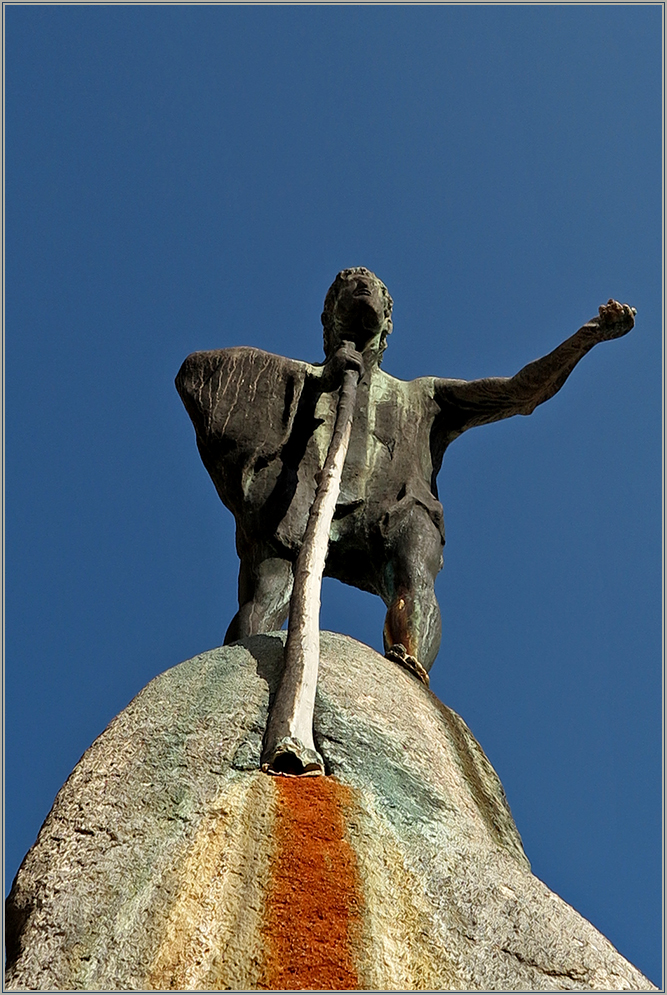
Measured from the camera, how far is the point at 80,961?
285 centimetres

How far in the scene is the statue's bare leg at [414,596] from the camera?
490 centimetres

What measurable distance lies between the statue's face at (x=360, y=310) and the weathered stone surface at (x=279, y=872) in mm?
2697

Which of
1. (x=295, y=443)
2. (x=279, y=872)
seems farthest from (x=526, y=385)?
(x=279, y=872)

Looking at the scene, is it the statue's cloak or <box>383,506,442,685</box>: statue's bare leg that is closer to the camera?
<box>383,506,442,685</box>: statue's bare leg

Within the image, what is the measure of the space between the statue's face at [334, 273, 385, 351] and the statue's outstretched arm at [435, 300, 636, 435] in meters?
0.47

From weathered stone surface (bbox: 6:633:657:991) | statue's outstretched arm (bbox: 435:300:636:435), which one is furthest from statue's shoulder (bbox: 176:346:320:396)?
weathered stone surface (bbox: 6:633:657:991)

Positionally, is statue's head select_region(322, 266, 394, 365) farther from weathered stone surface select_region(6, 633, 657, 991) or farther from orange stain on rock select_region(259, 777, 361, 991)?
orange stain on rock select_region(259, 777, 361, 991)

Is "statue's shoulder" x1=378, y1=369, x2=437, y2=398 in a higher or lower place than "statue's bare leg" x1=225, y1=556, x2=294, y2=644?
higher

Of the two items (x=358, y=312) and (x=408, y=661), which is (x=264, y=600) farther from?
(x=358, y=312)

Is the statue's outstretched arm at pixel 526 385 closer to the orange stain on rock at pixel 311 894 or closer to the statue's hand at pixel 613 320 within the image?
the statue's hand at pixel 613 320

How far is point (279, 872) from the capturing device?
10.0 feet

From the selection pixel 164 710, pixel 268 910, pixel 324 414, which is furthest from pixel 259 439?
pixel 268 910

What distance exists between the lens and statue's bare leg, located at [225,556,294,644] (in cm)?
→ 517

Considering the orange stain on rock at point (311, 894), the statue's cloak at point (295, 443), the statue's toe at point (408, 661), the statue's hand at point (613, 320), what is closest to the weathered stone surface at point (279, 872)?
the orange stain on rock at point (311, 894)
